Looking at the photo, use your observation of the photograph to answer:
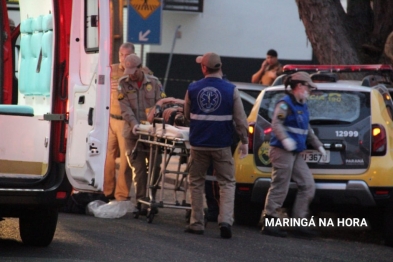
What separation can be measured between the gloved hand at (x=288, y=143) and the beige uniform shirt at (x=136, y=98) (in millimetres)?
2125

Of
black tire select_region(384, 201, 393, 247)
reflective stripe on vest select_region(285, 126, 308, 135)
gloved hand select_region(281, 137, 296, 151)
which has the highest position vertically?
reflective stripe on vest select_region(285, 126, 308, 135)

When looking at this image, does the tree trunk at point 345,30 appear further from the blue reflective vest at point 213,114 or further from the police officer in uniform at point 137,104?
the blue reflective vest at point 213,114

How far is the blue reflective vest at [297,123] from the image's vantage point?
31.3 ft

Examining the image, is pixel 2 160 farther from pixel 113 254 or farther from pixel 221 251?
pixel 221 251

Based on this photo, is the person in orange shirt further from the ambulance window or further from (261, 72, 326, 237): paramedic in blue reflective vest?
the ambulance window

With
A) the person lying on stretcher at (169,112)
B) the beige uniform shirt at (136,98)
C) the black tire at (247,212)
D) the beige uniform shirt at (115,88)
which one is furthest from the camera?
the beige uniform shirt at (115,88)

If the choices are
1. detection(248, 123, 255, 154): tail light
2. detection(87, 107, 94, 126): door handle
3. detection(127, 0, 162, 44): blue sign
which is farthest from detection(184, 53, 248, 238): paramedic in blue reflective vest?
detection(127, 0, 162, 44): blue sign

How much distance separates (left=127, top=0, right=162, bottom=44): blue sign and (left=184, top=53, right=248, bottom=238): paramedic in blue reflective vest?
462 cm

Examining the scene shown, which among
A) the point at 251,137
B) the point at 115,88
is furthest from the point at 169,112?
the point at 115,88

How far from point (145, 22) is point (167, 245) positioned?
604 centimetres

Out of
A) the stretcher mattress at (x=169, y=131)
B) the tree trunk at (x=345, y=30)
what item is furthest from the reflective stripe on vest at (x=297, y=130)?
the tree trunk at (x=345, y=30)

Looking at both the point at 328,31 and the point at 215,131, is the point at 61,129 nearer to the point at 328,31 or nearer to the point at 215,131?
the point at 215,131

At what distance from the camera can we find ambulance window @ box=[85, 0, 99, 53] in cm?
759

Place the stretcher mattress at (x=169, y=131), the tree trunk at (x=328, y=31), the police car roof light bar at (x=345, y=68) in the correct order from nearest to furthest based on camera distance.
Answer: the stretcher mattress at (x=169, y=131) < the police car roof light bar at (x=345, y=68) < the tree trunk at (x=328, y=31)
